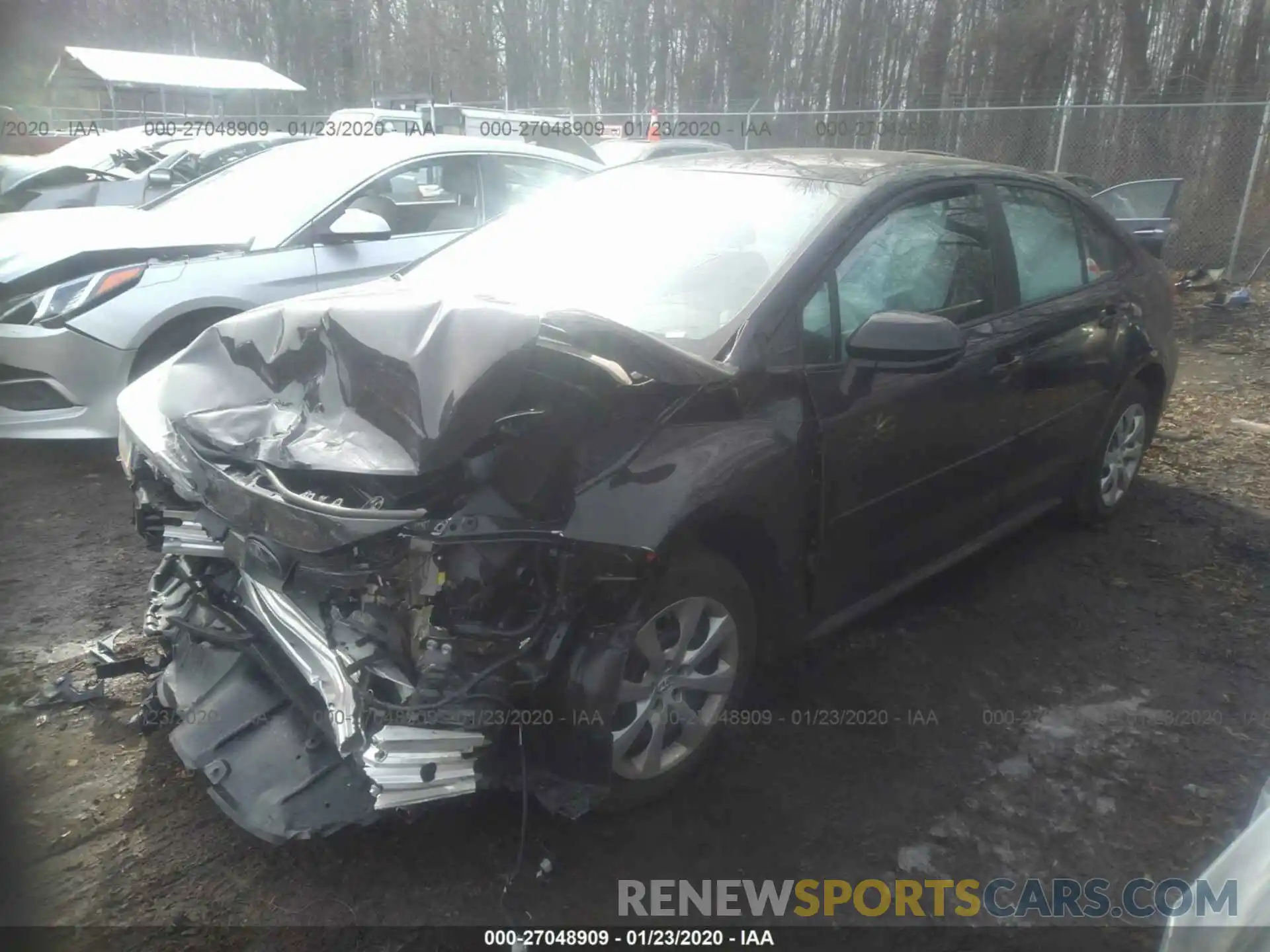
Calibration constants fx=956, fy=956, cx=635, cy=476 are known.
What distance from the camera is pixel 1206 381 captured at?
7711 millimetres

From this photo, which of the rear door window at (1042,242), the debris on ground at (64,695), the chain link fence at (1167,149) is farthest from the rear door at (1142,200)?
the debris on ground at (64,695)

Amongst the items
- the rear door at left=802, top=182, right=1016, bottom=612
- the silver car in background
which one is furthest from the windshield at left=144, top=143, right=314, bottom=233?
the rear door at left=802, top=182, right=1016, bottom=612

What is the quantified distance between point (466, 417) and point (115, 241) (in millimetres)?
4045

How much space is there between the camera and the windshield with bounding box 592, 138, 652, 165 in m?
13.4

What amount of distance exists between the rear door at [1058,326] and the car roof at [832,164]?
271 millimetres

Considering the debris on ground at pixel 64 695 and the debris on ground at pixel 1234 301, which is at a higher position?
the debris on ground at pixel 1234 301

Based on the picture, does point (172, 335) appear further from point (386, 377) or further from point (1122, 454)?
point (1122, 454)

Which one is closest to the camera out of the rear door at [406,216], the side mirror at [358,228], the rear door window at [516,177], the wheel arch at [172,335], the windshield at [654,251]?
the windshield at [654,251]

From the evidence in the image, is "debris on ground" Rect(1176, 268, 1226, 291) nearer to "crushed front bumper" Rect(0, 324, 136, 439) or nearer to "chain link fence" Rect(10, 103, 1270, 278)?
"chain link fence" Rect(10, 103, 1270, 278)

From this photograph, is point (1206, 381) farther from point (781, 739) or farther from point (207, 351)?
point (207, 351)

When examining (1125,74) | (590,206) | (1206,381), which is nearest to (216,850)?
(590,206)

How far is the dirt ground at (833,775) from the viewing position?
2.50 metres

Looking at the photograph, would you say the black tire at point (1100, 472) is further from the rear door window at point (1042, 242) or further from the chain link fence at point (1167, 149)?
the chain link fence at point (1167, 149)

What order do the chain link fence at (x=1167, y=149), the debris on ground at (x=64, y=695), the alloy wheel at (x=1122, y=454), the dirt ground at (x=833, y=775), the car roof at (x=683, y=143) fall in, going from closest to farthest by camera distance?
the dirt ground at (x=833, y=775) < the debris on ground at (x=64, y=695) < the alloy wheel at (x=1122, y=454) < the chain link fence at (x=1167, y=149) < the car roof at (x=683, y=143)
